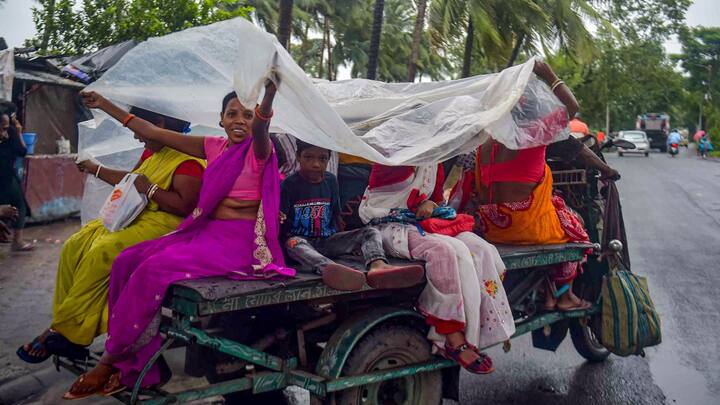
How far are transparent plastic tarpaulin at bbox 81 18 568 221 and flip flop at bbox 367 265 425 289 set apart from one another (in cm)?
54

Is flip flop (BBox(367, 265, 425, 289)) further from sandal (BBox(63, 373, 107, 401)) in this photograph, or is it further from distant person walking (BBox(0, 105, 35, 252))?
distant person walking (BBox(0, 105, 35, 252))

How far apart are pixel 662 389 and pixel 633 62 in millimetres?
37237

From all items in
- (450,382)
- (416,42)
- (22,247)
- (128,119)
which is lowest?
(22,247)

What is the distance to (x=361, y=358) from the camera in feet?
10.5

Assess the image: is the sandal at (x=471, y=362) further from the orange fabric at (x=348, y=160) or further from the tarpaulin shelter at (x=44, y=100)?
the tarpaulin shelter at (x=44, y=100)

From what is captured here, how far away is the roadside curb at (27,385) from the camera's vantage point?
4.12 m

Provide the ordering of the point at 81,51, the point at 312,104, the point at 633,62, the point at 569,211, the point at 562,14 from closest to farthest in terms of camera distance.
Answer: the point at 312,104 < the point at 569,211 < the point at 81,51 < the point at 562,14 < the point at 633,62

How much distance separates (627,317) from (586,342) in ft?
2.30

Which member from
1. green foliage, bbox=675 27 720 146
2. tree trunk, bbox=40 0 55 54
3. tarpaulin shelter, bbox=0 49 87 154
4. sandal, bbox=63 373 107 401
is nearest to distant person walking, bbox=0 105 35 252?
tarpaulin shelter, bbox=0 49 87 154

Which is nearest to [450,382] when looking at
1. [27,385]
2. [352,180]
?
[352,180]

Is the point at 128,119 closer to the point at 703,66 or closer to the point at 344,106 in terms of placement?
the point at 344,106

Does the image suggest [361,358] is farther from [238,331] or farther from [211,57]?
[211,57]

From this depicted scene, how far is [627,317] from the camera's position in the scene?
14.0 ft

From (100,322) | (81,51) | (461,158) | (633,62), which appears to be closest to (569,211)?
(461,158)
